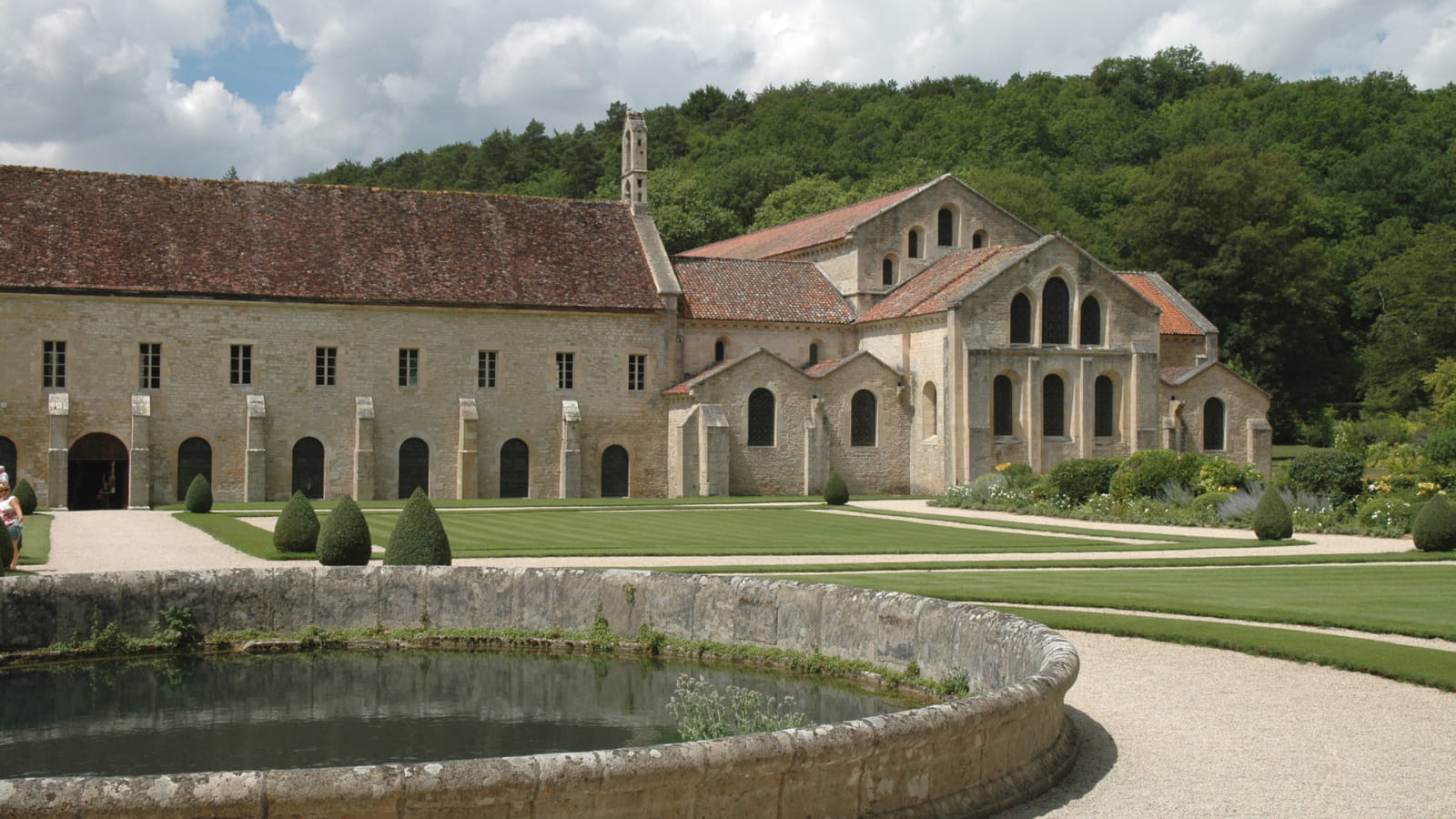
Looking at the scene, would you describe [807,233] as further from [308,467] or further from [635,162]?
[308,467]

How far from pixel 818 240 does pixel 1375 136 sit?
44.5 metres

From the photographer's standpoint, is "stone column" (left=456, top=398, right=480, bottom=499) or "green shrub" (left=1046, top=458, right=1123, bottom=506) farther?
"stone column" (left=456, top=398, right=480, bottom=499)

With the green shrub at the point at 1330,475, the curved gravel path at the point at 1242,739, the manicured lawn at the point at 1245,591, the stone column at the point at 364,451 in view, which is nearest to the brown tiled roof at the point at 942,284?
the green shrub at the point at 1330,475

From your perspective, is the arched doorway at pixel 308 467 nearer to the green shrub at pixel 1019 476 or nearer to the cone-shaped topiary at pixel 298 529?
the cone-shaped topiary at pixel 298 529

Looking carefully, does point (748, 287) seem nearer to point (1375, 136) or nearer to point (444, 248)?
point (444, 248)

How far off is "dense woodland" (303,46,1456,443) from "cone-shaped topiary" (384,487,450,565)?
2104 inches

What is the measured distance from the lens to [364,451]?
134ft

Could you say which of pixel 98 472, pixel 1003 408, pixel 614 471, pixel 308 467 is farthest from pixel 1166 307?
pixel 98 472

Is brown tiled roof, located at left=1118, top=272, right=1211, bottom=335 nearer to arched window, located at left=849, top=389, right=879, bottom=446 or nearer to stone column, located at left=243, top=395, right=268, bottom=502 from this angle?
arched window, located at left=849, top=389, right=879, bottom=446

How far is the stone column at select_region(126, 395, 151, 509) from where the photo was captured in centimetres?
3831

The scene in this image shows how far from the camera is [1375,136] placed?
78375mm

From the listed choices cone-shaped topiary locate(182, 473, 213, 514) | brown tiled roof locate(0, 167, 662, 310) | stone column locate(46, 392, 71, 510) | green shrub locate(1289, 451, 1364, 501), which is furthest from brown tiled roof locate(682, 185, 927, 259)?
stone column locate(46, 392, 71, 510)

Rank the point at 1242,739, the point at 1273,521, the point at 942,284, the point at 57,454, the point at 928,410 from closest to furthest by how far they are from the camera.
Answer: the point at 1242,739 → the point at 1273,521 → the point at 57,454 → the point at 928,410 → the point at 942,284

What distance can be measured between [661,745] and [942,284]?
40913mm
